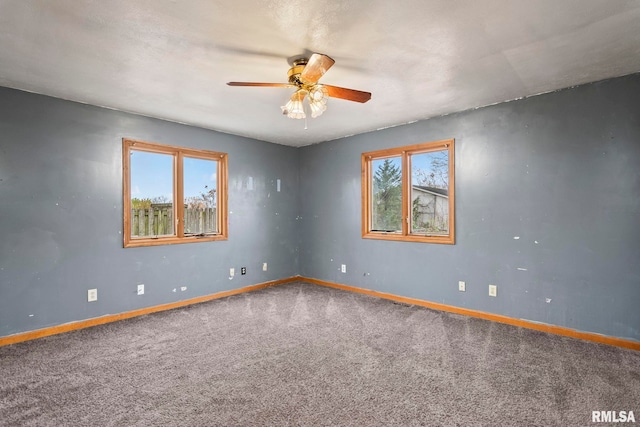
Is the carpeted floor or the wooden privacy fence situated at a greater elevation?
the wooden privacy fence

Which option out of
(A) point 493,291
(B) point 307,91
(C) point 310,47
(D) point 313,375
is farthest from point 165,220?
(A) point 493,291

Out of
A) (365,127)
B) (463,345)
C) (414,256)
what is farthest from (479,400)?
(365,127)

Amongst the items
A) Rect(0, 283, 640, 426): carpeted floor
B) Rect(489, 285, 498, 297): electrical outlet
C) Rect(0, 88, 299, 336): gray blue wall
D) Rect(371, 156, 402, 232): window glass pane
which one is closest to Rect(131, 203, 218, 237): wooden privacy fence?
Rect(0, 88, 299, 336): gray blue wall

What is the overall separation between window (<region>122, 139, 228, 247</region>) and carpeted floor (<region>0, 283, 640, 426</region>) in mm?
1149

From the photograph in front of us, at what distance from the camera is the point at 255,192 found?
511 cm

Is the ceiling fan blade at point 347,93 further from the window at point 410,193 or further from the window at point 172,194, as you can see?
the window at point 172,194

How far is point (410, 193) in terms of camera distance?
14.4 feet

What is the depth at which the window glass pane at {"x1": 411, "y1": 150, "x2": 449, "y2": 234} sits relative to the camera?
4.06 metres

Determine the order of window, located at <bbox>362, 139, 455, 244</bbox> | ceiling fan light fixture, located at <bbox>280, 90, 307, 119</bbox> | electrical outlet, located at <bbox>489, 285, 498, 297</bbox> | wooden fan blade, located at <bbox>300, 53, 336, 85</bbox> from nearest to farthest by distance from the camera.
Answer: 1. wooden fan blade, located at <bbox>300, 53, 336, 85</bbox>
2. ceiling fan light fixture, located at <bbox>280, 90, 307, 119</bbox>
3. electrical outlet, located at <bbox>489, 285, 498, 297</bbox>
4. window, located at <bbox>362, 139, 455, 244</bbox>

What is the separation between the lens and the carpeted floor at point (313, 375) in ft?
6.30

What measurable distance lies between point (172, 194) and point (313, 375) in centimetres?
302

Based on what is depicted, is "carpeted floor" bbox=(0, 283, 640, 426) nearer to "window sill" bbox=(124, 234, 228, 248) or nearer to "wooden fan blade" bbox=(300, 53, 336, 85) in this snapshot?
"window sill" bbox=(124, 234, 228, 248)

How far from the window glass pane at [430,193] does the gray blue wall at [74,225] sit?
2.74 meters

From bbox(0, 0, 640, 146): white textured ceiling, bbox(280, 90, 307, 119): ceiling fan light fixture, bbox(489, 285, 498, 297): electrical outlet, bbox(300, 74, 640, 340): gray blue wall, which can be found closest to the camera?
bbox(0, 0, 640, 146): white textured ceiling
